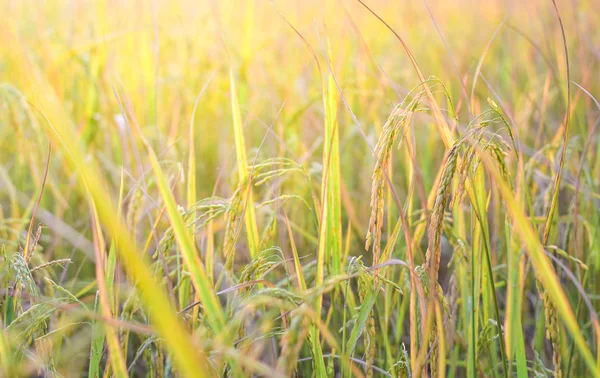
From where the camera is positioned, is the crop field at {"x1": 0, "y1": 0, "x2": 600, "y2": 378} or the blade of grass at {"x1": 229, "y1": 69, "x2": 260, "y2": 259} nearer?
the crop field at {"x1": 0, "y1": 0, "x2": 600, "y2": 378}

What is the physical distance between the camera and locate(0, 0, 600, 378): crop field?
1.90 ft

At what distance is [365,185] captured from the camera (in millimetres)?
1501

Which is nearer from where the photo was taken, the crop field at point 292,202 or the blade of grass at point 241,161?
the crop field at point 292,202

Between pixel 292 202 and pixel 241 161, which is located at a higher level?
pixel 241 161

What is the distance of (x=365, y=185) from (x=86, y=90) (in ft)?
3.41

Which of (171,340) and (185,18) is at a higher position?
(185,18)

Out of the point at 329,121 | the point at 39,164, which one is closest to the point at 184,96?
the point at 39,164

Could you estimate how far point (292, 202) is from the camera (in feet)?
4.50

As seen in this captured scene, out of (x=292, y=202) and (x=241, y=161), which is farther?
(x=292, y=202)

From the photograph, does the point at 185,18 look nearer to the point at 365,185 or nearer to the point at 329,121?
the point at 365,185

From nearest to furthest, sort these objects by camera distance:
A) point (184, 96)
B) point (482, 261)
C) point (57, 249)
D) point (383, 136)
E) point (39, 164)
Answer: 1. point (383, 136)
2. point (482, 261)
3. point (57, 249)
4. point (39, 164)
5. point (184, 96)

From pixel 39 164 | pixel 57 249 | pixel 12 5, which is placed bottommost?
pixel 57 249

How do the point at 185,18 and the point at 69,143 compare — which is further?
the point at 185,18

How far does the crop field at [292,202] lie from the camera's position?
1.90 feet
